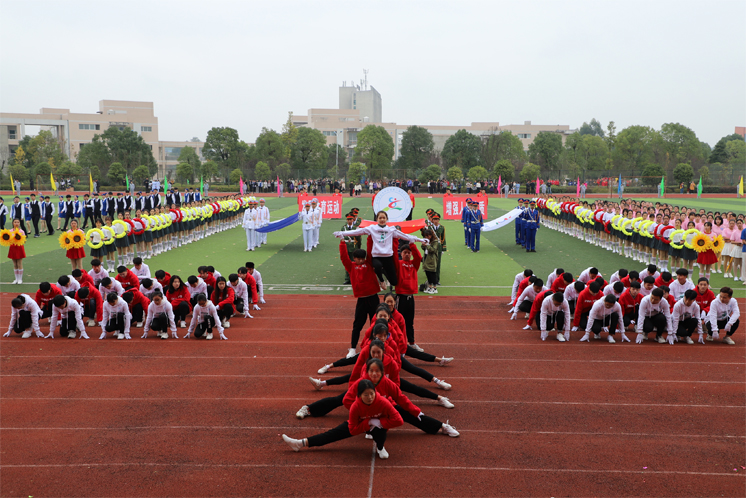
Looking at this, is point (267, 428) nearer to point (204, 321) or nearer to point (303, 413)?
point (303, 413)

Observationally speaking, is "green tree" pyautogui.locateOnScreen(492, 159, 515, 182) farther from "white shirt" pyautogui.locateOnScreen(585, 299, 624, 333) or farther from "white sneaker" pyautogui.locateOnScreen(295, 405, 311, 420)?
"white sneaker" pyautogui.locateOnScreen(295, 405, 311, 420)

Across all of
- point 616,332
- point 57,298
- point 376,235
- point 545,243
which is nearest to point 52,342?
point 57,298

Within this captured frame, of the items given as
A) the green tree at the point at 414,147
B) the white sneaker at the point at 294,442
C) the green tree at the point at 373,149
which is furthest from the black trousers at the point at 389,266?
the green tree at the point at 414,147

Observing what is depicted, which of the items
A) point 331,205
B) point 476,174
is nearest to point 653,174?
point 476,174

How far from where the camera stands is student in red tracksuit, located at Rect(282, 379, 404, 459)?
5621mm

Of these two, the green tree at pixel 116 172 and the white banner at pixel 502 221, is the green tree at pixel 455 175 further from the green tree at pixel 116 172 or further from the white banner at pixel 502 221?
the white banner at pixel 502 221

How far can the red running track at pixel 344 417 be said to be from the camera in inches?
207

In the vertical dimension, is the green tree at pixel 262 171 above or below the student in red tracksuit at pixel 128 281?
above

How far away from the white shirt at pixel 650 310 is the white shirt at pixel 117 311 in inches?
344

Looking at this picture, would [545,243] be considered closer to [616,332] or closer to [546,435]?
[616,332]

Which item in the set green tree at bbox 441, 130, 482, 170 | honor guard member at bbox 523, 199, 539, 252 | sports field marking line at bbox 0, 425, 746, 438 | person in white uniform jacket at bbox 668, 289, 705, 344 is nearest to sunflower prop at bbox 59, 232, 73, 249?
sports field marking line at bbox 0, 425, 746, 438

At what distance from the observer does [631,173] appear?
5922 cm

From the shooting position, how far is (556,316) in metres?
9.87

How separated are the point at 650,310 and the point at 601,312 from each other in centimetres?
83
